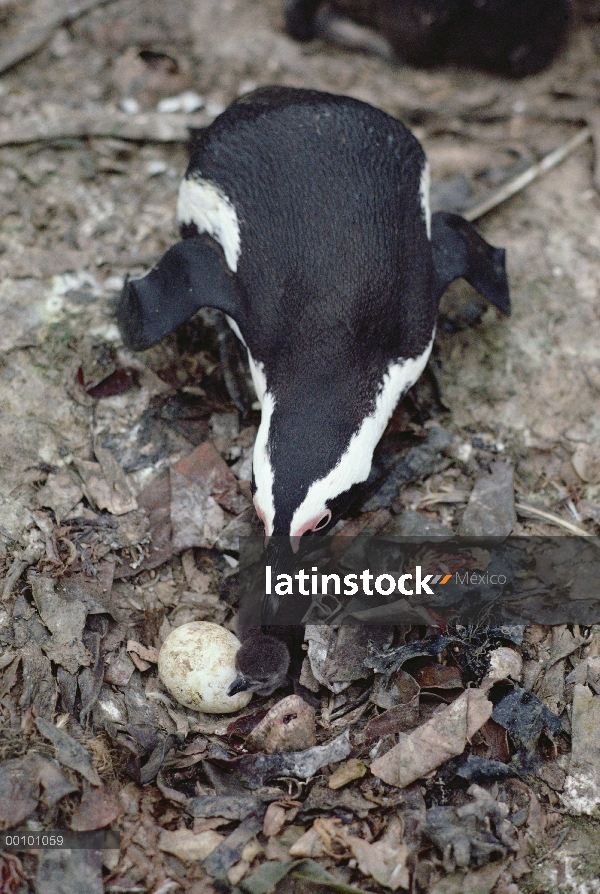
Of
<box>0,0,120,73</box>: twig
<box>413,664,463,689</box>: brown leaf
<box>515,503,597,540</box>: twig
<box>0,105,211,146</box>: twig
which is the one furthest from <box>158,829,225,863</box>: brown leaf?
<box>0,0,120,73</box>: twig

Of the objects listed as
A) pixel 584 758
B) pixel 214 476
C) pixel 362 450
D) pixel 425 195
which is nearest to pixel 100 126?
pixel 425 195

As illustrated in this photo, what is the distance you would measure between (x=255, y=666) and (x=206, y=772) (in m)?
0.44

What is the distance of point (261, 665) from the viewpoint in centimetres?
345

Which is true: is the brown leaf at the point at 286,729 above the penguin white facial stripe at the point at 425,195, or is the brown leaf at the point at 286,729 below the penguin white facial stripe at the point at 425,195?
below

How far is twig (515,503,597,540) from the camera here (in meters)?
4.07

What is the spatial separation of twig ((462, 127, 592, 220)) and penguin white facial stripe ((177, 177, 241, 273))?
1720 mm

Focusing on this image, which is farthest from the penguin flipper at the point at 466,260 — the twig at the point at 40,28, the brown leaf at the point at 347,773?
the twig at the point at 40,28

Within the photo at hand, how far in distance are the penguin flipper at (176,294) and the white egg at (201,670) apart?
143cm

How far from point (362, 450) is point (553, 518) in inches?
43.7

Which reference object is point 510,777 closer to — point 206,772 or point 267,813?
point 267,813

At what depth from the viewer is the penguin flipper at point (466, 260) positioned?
14.1 feet

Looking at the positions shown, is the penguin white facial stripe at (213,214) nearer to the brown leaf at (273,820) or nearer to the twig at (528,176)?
the twig at (528,176)

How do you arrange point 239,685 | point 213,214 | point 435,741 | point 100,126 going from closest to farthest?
point 435,741 < point 239,685 < point 213,214 < point 100,126

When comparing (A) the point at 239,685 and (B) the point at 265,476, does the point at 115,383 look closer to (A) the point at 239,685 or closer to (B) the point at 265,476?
(B) the point at 265,476
